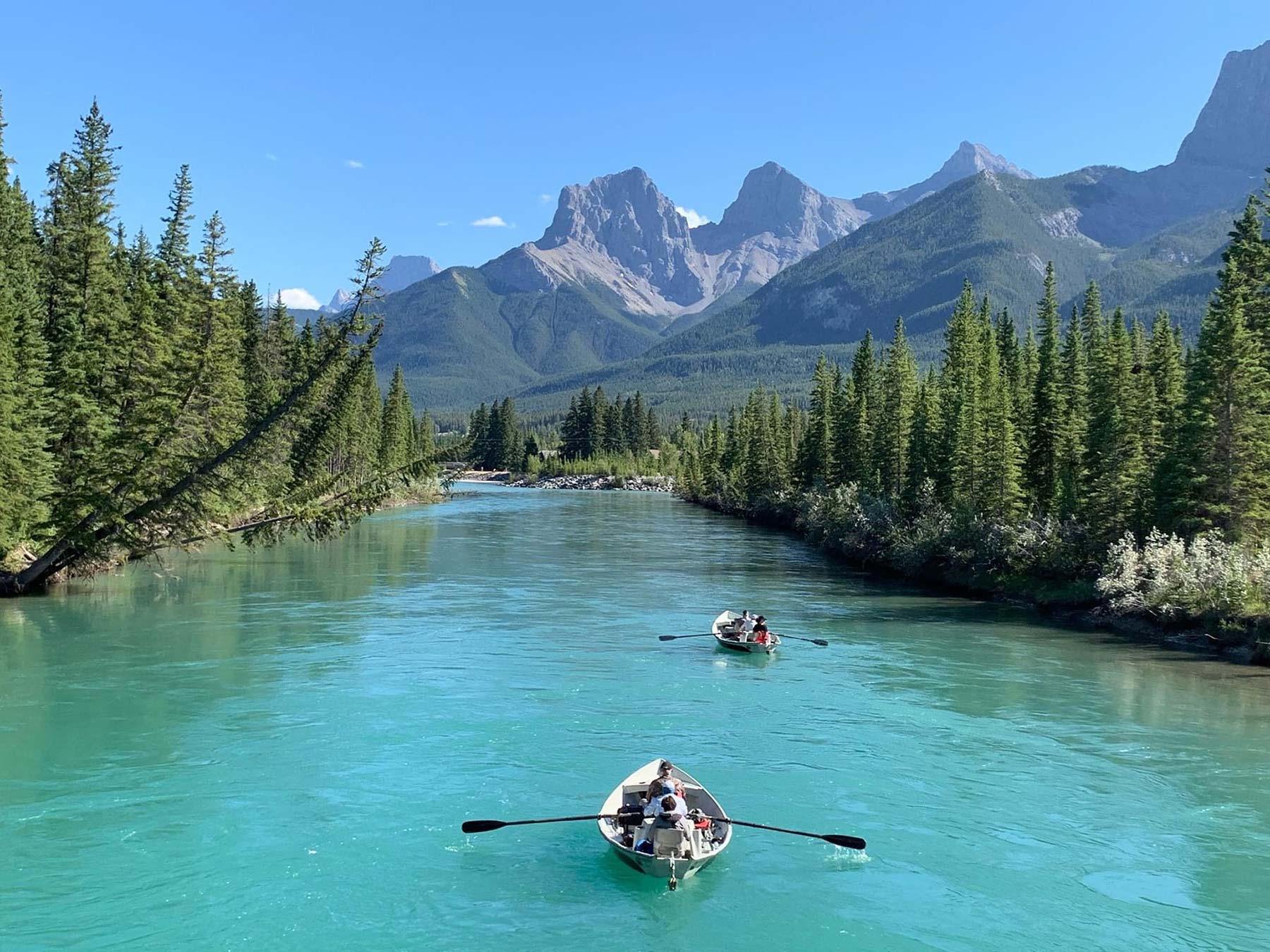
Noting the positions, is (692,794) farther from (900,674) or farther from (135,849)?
(900,674)

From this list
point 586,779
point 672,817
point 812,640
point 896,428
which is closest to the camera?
point 672,817

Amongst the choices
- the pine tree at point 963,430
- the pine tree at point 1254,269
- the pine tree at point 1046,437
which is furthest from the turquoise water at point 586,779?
the pine tree at point 1046,437

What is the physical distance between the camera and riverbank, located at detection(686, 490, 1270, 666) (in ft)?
139

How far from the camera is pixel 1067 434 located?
70.2 metres

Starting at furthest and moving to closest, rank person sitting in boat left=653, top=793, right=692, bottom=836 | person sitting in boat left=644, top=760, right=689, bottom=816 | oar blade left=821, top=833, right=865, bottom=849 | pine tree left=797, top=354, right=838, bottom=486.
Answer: pine tree left=797, top=354, right=838, bottom=486 → person sitting in boat left=644, top=760, right=689, bottom=816 → oar blade left=821, top=833, right=865, bottom=849 → person sitting in boat left=653, top=793, right=692, bottom=836

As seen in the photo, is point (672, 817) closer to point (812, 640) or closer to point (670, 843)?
point (670, 843)

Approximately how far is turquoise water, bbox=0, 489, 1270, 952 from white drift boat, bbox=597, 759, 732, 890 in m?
0.53

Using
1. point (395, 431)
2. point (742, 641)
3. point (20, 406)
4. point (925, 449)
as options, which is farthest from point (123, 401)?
point (395, 431)

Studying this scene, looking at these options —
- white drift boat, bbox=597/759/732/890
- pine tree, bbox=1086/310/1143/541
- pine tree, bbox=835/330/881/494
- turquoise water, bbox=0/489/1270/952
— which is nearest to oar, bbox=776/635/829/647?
turquoise water, bbox=0/489/1270/952

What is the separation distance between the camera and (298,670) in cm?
3528

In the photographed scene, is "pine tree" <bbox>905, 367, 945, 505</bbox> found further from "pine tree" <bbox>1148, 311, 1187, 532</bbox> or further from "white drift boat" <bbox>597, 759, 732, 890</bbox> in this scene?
"white drift boat" <bbox>597, 759, 732, 890</bbox>

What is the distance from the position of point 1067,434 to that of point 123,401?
194ft

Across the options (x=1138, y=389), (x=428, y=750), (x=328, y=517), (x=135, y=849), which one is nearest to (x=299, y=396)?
(x=328, y=517)

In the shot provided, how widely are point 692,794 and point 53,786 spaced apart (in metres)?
14.6
